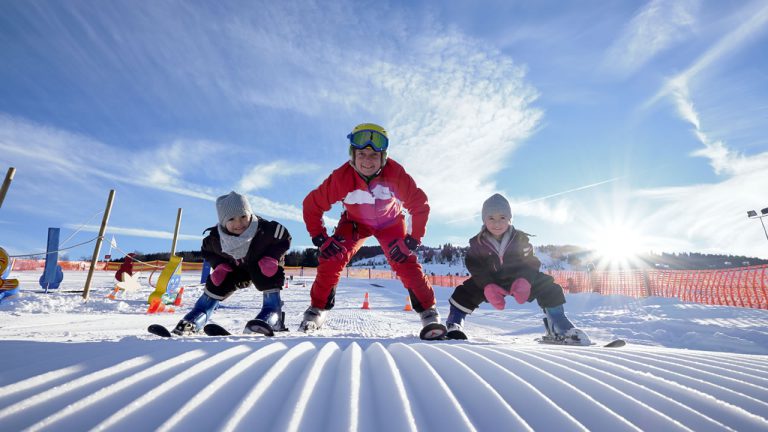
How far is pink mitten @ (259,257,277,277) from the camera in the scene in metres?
2.98

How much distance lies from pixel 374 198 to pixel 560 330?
198 centimetres

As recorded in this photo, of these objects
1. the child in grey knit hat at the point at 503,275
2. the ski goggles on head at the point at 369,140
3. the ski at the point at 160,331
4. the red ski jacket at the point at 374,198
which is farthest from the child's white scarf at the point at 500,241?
the ski at the point at 160,331

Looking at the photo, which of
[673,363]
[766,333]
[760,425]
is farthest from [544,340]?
[766,333]

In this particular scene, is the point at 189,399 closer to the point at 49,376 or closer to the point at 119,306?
the point at 49,376

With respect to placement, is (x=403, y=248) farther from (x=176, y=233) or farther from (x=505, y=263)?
(x=176, y=233)

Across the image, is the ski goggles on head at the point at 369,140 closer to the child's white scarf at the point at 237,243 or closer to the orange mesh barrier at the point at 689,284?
the child's white scarf at the point at 237,243

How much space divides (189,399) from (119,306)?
748 centimetres

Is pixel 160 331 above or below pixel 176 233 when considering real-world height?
below

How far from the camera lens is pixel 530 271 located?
302 centimetres

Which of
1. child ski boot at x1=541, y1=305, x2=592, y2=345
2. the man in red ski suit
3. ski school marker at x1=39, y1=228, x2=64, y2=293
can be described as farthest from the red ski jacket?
ski school marker at x1=39, y1=228, x2=64, y2=293

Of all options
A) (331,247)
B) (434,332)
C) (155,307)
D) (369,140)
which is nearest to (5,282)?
(155,307)

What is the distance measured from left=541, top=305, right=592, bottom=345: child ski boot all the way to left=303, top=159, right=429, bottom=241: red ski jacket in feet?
4.40

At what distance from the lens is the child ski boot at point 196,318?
283 cm

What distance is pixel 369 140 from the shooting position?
3045 millimetres
